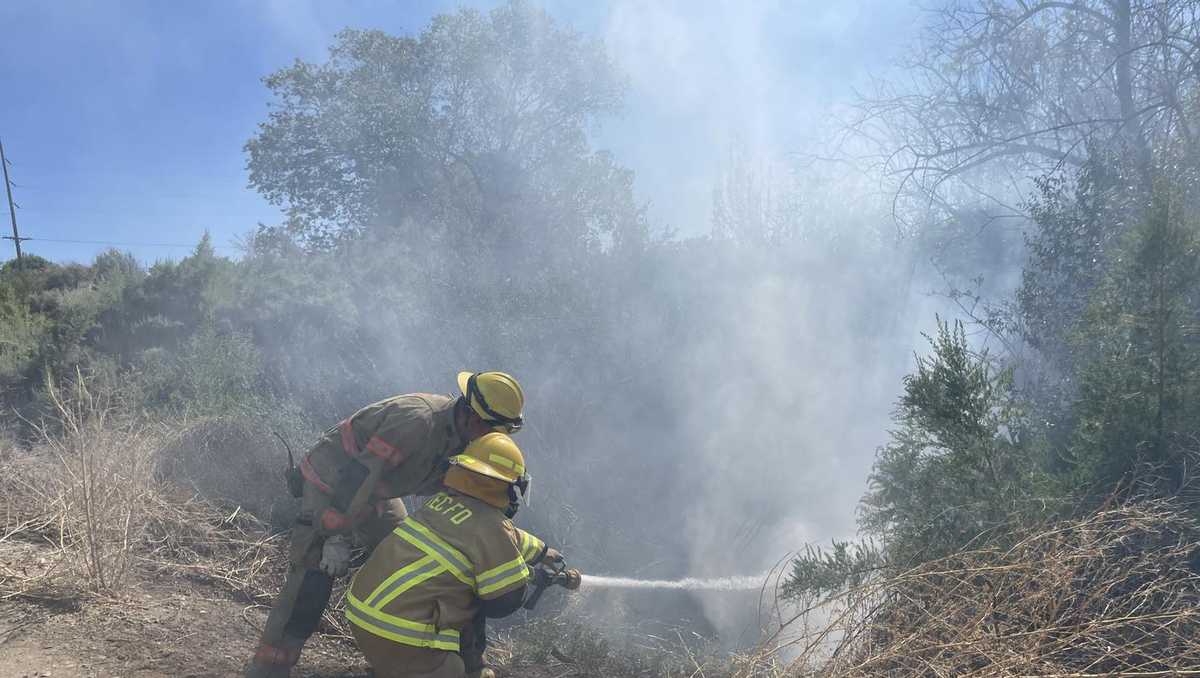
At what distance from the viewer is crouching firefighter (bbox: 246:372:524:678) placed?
370 centimetres

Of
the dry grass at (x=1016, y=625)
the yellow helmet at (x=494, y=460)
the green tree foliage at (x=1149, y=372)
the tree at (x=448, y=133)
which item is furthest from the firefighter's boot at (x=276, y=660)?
the tree at (x=448, y=133)

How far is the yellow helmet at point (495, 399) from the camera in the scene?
12.0 feet

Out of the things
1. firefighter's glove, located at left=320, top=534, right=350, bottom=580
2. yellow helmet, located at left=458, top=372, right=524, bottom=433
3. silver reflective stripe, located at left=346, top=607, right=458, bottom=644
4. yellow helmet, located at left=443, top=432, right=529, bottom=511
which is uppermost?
yellow helmet, located at left=458, top=372, right=524, bottom=433

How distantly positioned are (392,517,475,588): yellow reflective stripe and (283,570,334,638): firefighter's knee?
1.01 m

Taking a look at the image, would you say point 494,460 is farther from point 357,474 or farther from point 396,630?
point 357,474

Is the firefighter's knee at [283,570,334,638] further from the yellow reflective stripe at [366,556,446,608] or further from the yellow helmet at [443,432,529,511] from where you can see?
the yellow helmet at [443,432,529,511]

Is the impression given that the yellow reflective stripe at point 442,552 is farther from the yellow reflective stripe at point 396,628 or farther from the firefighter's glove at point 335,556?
the firefighter's glove at point 335,556

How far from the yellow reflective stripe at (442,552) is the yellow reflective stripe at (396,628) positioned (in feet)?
0.75

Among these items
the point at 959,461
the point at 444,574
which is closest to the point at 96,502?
the point at 444,574

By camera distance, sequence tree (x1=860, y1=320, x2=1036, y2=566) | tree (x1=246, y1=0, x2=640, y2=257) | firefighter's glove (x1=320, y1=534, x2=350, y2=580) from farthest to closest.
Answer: tree (x1=246, y1=0, x2=640, y2=257)
tree (x1=860, y1=320, x2=1036, y2=566)
firefighter's glove (x1=320, y1=534, x2=350, y2=580)

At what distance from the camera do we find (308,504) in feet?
12.6

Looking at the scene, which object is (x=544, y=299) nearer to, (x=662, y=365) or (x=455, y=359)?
(x=455, y=359)

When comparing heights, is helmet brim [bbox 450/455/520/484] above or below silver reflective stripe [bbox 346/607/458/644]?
above

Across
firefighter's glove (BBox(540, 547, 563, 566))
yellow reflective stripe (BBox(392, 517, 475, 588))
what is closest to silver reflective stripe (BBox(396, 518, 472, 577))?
yellow reflective stripe (BBox(392, 517, 475, 588))
